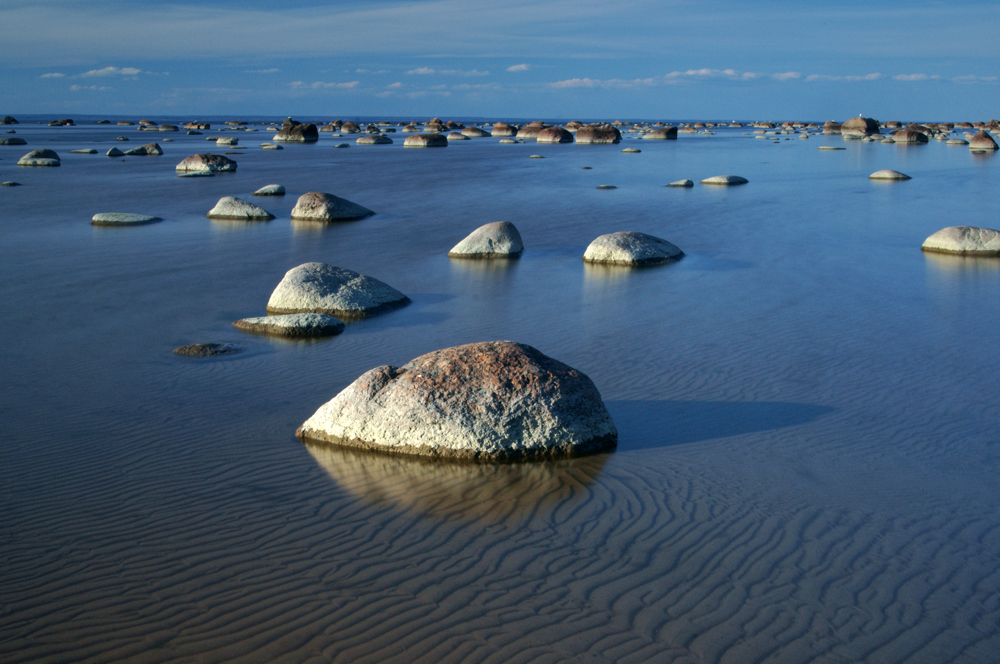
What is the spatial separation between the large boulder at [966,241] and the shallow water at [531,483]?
A: 0.47 meters

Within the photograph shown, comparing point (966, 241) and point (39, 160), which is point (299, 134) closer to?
point (39, 160)

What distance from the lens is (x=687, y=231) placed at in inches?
706

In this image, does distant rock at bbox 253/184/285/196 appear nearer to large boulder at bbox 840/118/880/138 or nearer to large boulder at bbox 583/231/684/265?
large boulder at bbox 583/231/684/265

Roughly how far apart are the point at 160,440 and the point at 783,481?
14.6 ft

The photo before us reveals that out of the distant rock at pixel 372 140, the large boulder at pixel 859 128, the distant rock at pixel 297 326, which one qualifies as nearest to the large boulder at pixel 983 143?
the large boulder at pixel 859 128

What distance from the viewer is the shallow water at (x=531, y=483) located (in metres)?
4.21

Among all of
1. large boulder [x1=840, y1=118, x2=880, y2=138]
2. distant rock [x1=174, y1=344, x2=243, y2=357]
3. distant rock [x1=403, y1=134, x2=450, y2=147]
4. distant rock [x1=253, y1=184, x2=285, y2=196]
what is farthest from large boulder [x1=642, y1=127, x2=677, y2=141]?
distant rock [x1=174, y1=344, x2=243, y2=357]

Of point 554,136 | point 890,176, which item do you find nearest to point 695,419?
point 890,176

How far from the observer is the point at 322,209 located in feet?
63.5

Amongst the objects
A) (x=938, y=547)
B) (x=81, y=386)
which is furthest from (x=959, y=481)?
(x=81, y=386)

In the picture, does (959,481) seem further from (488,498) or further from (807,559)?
(488,498)

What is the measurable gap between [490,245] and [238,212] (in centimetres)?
753

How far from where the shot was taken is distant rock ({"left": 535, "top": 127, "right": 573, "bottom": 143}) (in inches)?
2383

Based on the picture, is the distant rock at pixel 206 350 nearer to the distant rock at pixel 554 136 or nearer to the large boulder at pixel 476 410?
the large boulder at pixel 476 410
